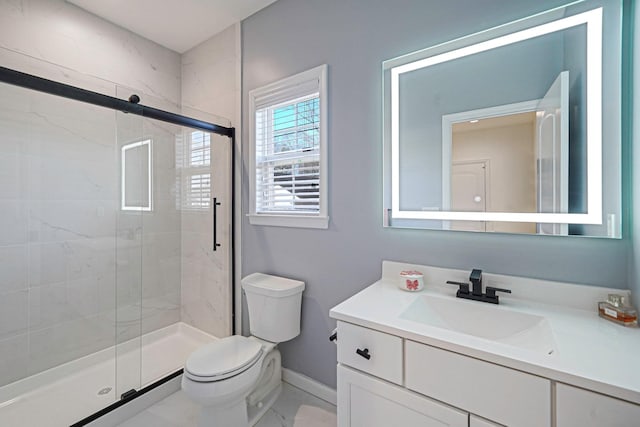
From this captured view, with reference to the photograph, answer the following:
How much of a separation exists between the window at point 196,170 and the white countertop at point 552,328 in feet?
5.48

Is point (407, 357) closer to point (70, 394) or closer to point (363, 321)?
point (363, 321)

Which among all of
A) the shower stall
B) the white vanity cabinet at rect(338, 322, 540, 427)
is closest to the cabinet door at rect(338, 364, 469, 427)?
the white vanity cabinet at rect(338, 322, 540, 427)

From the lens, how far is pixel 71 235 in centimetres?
199

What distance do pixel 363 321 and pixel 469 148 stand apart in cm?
93

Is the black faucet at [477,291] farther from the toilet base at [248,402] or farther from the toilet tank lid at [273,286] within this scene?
the toilet base at [248,402]

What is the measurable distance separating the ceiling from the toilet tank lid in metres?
1.97

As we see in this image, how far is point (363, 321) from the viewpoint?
3.34 ft

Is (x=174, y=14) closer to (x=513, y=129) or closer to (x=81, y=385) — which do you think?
(x=513, y=129)

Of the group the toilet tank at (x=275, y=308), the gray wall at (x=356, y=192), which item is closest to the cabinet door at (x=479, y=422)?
the gray wall at (x=356, y=192)

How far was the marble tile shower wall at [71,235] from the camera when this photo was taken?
5.70 ft

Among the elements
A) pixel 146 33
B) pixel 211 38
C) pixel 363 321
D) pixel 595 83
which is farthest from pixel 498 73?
pixel 146 33

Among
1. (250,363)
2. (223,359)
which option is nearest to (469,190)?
(250,363)

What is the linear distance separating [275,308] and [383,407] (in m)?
0.89

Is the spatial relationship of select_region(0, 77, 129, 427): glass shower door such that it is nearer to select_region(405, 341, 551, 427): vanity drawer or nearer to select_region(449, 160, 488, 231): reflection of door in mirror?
select_region(405, 341, 551, 427): vanity drawer
